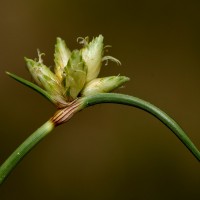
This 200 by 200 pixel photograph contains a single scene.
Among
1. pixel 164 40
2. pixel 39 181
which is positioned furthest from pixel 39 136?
pixel 164 40

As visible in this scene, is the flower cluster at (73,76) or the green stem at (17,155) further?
the flower cluster at (73,76)

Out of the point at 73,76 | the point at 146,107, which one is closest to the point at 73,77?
the point at 73,76

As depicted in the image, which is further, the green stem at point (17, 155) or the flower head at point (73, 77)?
the flower head at point (73, 77)

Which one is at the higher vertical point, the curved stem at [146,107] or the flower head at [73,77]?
the flower head at [73,77]

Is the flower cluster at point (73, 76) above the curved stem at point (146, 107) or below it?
above

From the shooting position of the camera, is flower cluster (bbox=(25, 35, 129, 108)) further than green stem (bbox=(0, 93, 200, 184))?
Yes

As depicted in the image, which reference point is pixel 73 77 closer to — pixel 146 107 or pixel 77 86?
pixel 77 86

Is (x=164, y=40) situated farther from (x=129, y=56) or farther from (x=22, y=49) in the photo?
(x=22, y=49)
